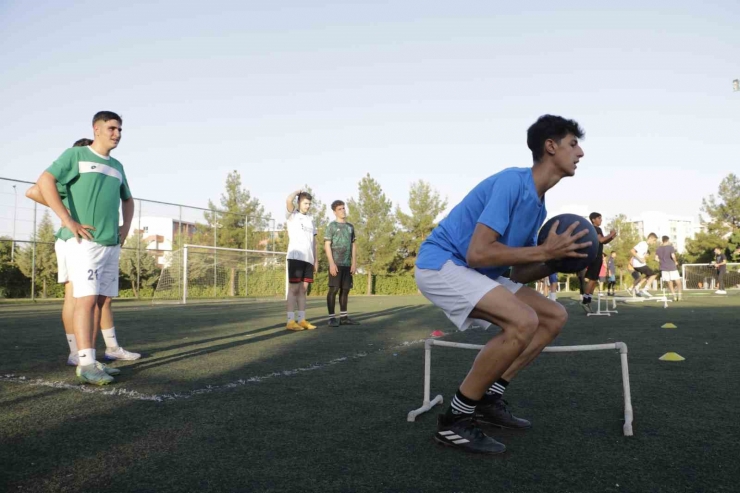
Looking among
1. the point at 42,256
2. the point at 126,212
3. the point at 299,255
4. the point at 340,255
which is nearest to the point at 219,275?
the point at 42,256

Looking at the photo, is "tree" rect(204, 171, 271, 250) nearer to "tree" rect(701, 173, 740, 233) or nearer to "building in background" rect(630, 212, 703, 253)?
"tree" rect(701, 173, 740, 233)

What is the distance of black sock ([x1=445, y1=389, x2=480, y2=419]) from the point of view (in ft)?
8.89

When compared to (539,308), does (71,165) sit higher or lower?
higher

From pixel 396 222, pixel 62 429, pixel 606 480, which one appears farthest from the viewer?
pixel 396 222

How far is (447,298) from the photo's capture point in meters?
2.97

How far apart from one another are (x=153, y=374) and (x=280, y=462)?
8.59 ft

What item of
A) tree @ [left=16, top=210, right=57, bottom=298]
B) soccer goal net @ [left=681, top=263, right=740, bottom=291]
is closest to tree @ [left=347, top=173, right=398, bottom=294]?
soccer goal net @ [left=681, top=263, right=740, bottom=291]

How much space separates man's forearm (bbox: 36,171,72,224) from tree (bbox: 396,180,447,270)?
4453cm

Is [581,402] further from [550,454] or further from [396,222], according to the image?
[396,222]

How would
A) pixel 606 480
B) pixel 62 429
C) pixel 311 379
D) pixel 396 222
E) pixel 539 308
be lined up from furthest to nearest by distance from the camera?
pixel 396 222
pixel 311 379
pixel 539 308
pixel 62 429
pixel 606 480

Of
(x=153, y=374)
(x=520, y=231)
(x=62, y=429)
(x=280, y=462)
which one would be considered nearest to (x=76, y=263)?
(x=153, y=374)

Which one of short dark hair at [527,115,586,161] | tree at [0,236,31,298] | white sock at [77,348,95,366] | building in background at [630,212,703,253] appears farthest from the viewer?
building in background at [630,212,703,253]

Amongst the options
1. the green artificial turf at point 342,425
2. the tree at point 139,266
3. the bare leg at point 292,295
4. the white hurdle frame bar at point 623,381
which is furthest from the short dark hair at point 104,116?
the tree at point 139,266

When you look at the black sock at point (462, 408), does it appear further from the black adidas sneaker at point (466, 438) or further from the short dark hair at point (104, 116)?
the short dark hair at point (104, 116)
